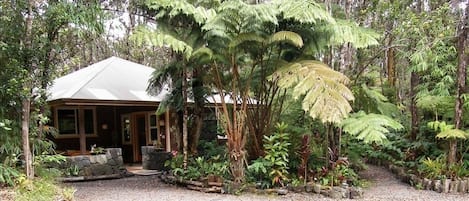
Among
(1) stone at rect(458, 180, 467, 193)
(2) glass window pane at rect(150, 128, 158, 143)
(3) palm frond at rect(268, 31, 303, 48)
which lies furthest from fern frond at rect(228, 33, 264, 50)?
(2) glass window pane at rect(150, 128, 158, 143)

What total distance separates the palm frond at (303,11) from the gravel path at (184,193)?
2915 millimetres

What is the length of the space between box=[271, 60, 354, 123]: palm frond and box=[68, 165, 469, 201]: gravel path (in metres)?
1.61

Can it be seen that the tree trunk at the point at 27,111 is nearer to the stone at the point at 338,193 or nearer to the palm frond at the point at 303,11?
Result: the palm frond at the point at 303,11

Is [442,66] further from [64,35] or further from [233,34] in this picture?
[64,35]

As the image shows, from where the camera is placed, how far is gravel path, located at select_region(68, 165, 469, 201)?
6.47 m

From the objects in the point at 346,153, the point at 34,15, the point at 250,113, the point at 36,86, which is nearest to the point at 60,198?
the point at 36,86

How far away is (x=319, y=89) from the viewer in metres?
5.87

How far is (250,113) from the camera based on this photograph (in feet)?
25.2

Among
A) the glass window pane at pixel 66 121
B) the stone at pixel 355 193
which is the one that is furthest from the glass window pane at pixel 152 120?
the stone at pixel 355 193

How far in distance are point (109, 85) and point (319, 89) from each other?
21.6 ft

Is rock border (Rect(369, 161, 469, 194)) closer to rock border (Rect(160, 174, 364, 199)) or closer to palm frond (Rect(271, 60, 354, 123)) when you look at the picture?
rock border (Rect(160, 174, 364, 199))

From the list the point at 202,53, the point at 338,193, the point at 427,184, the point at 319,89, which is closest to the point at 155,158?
the point at 202,53

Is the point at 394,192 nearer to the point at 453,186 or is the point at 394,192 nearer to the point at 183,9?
the point at 453,186

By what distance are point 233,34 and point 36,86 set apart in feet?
11.0
